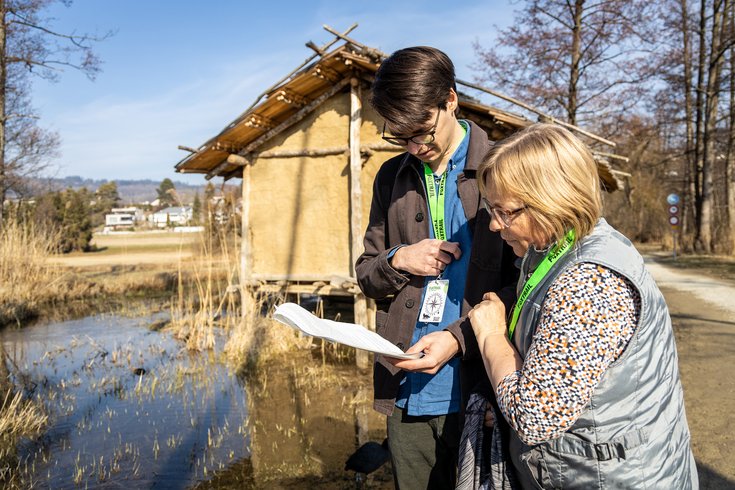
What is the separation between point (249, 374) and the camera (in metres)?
7.94

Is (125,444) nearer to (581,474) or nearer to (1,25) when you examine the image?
(581,474)

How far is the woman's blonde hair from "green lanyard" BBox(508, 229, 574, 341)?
0.08 feet

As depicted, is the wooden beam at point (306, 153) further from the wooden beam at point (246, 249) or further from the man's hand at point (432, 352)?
the man's hand at point (432, 352)

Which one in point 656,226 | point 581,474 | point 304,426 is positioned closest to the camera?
point 581,474

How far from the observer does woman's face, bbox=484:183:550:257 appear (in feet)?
5.18

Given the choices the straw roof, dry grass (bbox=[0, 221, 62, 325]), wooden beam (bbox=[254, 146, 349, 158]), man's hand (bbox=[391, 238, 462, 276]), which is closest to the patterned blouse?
man's hand (bbox=[391, 238, 462, 276])

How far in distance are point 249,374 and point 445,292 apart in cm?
637

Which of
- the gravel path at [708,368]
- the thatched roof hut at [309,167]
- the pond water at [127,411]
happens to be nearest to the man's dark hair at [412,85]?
the gravel path at [708,368]

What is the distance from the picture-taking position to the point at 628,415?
140 centimetres

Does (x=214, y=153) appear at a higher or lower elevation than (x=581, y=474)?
higher

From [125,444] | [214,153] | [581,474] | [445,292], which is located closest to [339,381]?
[125,444]

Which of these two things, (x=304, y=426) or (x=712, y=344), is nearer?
(x=304, y=426)

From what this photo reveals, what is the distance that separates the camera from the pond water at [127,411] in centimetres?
502

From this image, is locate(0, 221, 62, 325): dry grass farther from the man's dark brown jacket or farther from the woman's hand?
the woman's hand
